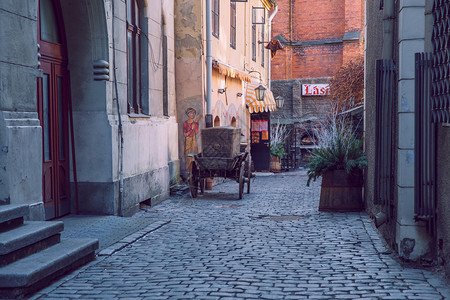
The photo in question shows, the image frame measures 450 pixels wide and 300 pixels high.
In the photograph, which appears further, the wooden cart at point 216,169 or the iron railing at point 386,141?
the wooden cart at point 216,169

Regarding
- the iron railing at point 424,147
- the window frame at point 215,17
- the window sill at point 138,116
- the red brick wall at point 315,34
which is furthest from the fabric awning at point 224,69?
the red brick wall at point 315,34

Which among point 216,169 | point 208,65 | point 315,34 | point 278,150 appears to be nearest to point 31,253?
point 216,169

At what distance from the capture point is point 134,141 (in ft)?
35.3

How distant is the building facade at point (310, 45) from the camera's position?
34531 mm

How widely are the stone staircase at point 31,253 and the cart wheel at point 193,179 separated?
6757 millimetres

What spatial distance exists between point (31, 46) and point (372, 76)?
5220 millimetres

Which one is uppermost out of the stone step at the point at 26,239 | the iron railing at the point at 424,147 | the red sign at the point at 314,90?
the red sign at the point at 314,90

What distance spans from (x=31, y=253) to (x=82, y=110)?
13.8 feet

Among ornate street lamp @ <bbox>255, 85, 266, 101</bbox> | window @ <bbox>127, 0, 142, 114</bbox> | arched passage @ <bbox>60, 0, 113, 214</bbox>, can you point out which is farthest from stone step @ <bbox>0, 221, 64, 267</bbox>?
ornate street lamp @ <bbox>255, 85, 266, 101</bbox>

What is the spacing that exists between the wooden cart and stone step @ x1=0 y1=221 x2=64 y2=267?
7011 millimetres

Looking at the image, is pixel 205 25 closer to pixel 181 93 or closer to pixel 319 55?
pixel 181 93

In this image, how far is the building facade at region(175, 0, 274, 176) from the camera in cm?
1583

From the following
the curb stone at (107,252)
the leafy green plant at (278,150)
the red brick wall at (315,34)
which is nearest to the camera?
the curb stone at (107,252)

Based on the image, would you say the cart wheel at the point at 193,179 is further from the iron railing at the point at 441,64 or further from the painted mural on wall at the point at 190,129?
the iron railing at the point at 441,64
